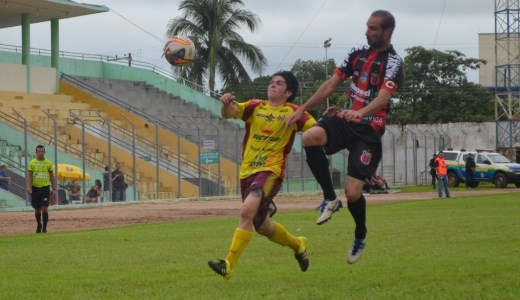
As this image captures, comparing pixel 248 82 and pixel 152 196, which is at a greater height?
pixel 248 82

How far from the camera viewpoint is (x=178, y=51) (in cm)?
3033

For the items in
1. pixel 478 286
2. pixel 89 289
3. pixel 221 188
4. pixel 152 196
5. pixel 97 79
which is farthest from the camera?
pixel 97 79

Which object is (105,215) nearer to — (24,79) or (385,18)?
(24,79)

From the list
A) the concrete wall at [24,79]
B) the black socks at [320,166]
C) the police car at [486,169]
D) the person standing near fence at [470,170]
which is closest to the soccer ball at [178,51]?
the concrete wall at [24,79]

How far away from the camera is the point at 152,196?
40.6 metres

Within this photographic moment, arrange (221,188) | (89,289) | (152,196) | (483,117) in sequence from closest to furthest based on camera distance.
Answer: (89,289) → (152,196) → (221,188) → (483,117)

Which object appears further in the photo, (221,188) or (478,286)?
(221,188)

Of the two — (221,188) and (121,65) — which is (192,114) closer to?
(121,65)

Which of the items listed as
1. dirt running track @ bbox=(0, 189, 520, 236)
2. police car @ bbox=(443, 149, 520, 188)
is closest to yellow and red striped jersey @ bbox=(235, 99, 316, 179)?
dirt running track @ bbox=(0, 189, 520, 236)

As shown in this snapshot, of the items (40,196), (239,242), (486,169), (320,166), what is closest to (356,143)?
(320,166)

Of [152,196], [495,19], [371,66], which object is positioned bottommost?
[152,196]

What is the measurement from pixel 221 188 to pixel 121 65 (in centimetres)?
1450

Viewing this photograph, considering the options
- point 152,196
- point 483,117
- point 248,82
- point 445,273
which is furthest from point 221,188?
point 483,117

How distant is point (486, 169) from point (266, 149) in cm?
4515
